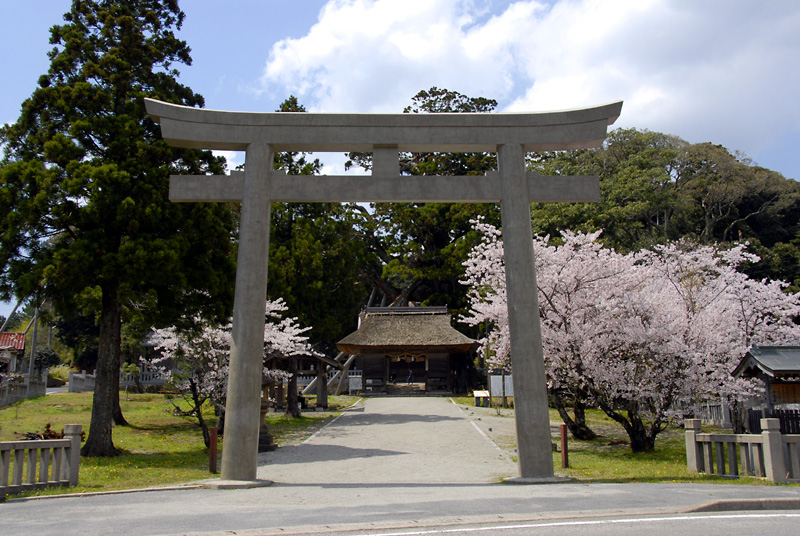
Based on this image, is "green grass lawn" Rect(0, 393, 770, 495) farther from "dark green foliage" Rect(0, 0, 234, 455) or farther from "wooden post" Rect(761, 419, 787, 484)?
"dark green foliage" Rect(0, 0, 234, 455)

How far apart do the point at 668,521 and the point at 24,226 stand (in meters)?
14.3

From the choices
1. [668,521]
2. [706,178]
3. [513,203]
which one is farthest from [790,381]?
[706,178]

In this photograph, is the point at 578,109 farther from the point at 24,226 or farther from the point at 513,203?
the point at 24,226

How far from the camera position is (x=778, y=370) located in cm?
1262

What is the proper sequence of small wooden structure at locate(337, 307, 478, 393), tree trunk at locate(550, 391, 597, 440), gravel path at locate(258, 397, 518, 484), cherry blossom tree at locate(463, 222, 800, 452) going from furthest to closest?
small wooden structure at locate(337, 307, 478, 393) → tree trunk at locate(550, 391, 597, 440) → cherry blossom tree at locate(463, 222, 800, 452) → gravel path at locate(258, 397, 518, 484)

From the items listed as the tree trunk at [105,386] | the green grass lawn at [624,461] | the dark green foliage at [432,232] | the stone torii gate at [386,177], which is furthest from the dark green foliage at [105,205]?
the dark green foliage at [432,232]

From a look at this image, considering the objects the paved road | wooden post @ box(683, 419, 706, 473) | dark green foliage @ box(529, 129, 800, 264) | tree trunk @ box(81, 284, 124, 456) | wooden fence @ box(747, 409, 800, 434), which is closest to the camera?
the paved road

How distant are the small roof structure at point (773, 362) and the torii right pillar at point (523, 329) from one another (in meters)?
6.61

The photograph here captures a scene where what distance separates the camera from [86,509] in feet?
23.3

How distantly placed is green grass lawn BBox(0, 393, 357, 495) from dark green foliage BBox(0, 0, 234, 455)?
5.54ft

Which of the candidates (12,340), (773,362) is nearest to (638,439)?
(773,362)

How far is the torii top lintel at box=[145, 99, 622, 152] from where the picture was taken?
1012 cm

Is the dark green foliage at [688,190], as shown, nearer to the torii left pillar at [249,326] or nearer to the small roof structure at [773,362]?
the small roof structure at [773,362]

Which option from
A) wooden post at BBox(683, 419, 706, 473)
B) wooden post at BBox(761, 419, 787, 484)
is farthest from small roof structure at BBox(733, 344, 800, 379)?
wooden post at BBox(761, 419, 787, 484)
